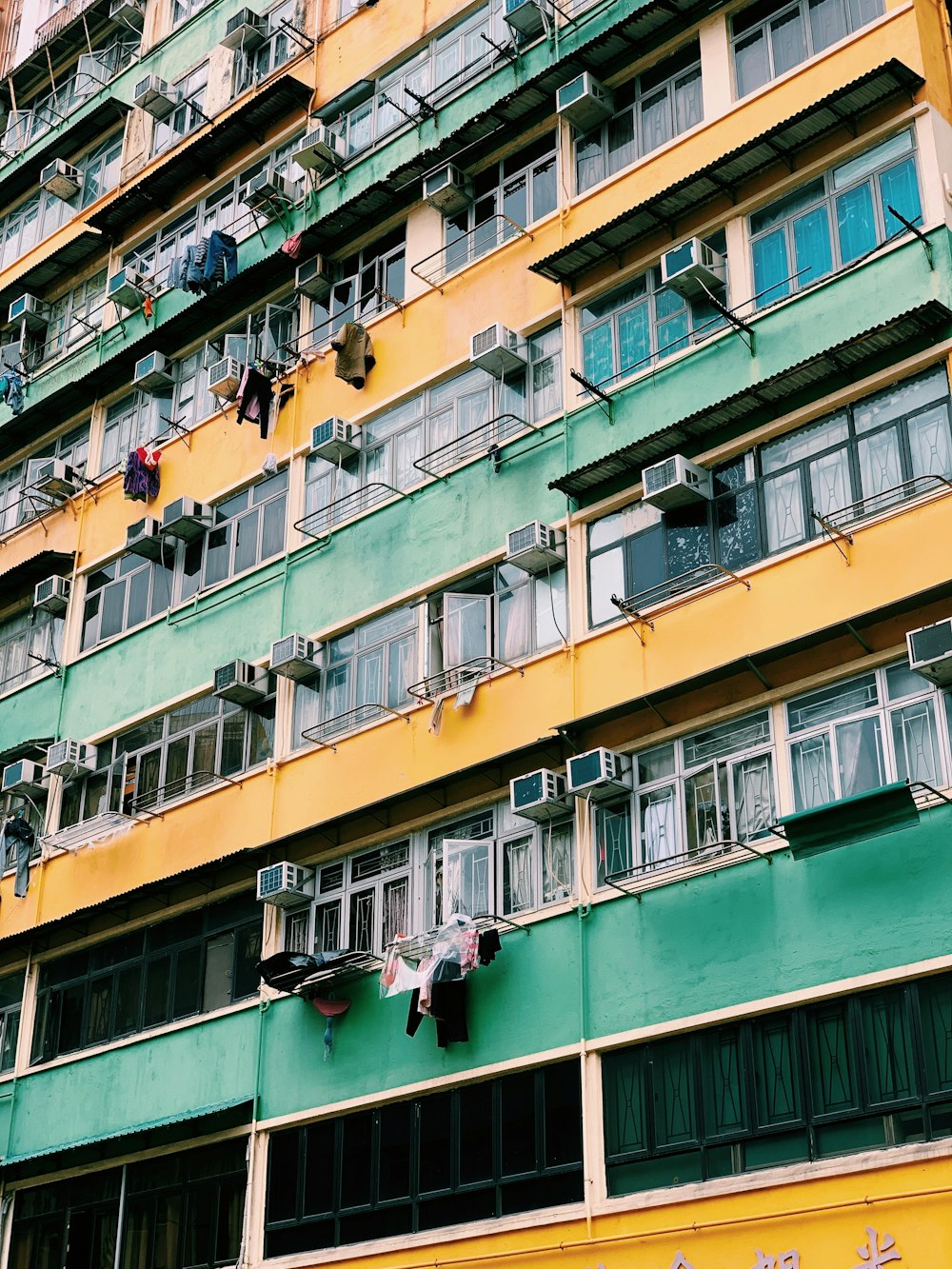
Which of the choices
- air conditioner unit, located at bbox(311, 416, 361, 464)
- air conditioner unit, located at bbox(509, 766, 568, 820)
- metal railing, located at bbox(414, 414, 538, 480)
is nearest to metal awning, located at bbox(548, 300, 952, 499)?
metal railing, located at bbox(414, 414, 538, 480)

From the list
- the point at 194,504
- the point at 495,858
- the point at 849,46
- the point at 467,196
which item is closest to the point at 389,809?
the point at 495,858

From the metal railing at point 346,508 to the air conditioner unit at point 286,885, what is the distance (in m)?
4.18

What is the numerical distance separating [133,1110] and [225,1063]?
1.54 meters

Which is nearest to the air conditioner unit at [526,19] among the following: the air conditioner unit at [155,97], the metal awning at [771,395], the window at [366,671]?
the metal awning at [771,395]

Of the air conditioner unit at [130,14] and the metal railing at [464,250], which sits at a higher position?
the air conditioner unit at [130,14]

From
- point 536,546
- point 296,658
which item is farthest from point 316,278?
point 536,546

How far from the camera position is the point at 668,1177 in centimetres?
1430

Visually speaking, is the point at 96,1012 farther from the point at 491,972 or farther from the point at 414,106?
the point at 414,106

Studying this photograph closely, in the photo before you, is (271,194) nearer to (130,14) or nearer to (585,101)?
(585,101)

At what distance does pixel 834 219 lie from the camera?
16516 mm

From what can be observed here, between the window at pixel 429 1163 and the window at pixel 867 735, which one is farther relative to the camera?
the window at pixel 429 1163

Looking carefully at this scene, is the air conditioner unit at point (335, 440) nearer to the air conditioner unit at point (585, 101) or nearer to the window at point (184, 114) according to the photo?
the air conditioner unit at point (585, 101)

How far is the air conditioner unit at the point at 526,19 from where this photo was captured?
67.3 ft

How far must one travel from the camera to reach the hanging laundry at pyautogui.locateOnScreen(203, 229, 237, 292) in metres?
23.4
